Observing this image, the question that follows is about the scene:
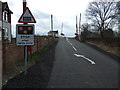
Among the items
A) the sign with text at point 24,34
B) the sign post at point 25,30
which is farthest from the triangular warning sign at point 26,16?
the sign with text at point 24,34

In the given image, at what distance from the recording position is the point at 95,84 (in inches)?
290

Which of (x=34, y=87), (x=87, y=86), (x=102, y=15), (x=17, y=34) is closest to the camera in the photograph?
(x=34, y=87)

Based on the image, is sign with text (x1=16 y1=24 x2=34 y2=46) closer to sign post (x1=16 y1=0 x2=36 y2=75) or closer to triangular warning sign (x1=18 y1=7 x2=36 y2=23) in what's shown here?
sign post (x1=16 y1=0 x2=36 y2=75)

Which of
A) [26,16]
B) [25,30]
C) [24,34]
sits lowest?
[24,34]

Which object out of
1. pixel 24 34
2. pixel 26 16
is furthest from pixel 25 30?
pixel 26 16

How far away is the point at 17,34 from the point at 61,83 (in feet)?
8.63

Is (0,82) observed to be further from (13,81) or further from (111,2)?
(111,2)

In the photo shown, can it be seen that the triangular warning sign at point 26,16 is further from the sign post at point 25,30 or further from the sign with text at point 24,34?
the sign with text at point 24,34

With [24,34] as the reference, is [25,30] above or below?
above

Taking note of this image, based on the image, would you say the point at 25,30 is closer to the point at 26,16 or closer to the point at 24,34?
the point at 24,34

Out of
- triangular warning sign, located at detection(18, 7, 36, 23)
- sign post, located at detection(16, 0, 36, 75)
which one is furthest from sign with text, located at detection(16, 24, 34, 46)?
triangular warning sign, located at detection(18, 7, 36, 23)

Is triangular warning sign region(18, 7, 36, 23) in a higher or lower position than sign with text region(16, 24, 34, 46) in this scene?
higher

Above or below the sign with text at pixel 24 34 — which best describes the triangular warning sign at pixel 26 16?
above

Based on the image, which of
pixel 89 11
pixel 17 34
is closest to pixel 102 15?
pixel 89 11
